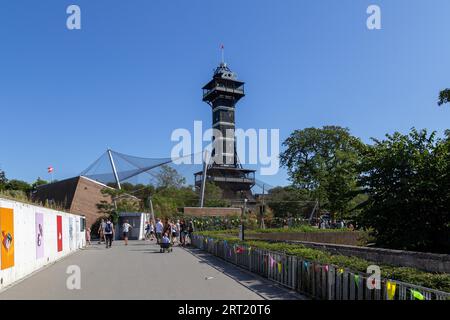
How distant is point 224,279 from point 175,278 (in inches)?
52.0

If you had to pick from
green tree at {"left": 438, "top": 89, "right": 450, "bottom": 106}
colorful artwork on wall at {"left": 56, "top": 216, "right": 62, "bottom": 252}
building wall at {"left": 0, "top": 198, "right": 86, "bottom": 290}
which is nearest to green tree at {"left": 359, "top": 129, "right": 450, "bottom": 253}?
green tree at {"left": 438, "top": 89, "right": 450, "bottom": 106}

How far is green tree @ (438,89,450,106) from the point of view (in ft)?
45.1

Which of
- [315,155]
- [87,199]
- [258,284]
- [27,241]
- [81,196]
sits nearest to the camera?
[258,284]

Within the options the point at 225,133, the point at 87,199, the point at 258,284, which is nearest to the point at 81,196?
the point at 87,199

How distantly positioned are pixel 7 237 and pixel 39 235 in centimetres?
436

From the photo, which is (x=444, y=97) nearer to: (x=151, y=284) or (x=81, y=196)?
(x=151, y=284)

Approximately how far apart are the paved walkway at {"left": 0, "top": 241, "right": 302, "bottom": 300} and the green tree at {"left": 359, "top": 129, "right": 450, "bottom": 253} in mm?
5341

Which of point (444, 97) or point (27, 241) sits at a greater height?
point (444, 97)

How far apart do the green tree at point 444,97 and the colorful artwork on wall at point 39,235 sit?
13038 mm

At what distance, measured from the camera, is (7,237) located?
11070 mm

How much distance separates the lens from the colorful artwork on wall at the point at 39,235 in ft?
49.1

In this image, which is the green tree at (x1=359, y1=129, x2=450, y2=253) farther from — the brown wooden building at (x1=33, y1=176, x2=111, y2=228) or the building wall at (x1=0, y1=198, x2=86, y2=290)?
the brown wooden building at (x1=33, y1=176, x2=111, y2=228)
